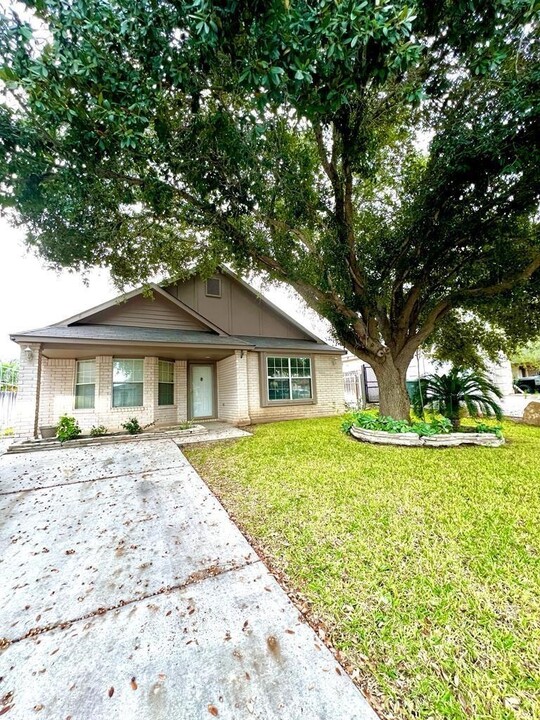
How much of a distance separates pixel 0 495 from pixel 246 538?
393 cm

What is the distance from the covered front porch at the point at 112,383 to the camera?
725 cm

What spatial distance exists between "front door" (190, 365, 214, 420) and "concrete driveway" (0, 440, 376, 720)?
272 inches

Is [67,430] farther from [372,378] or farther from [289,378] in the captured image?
[372,378]

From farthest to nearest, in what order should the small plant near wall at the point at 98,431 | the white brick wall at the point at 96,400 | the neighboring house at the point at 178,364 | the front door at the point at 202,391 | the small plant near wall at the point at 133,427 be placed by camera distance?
the front door at the point at 202,391 → the white brick wall at the point at 96,400 → the small plant near wall at the point at 133,427 → the small plant near wall at the point at 98,431 → the neighboring house at the point at 178,364

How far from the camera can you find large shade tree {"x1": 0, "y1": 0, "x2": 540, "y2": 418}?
9.91ft

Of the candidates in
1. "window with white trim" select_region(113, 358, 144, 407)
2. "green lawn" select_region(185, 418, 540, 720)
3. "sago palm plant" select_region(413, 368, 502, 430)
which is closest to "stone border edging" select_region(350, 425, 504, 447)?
"sago palm plant" select_region(413, 368, 502, 430)

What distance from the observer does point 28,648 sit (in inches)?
70.7

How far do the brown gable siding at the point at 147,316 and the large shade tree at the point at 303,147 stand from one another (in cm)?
144

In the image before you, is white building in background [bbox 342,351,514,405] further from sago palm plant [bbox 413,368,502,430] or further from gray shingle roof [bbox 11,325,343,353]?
sago palm plant [bbox 413,368,502,430]

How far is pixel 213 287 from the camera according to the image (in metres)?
11.5

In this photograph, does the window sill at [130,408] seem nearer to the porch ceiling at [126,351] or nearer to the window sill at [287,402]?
the porch ceiling at [126,351]

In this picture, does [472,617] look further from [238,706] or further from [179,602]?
[179,602]

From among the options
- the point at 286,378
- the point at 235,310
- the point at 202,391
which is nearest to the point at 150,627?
the point at 202,391

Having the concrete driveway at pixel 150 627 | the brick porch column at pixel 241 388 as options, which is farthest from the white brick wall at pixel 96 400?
the concrete driveway at pixel 150 627
